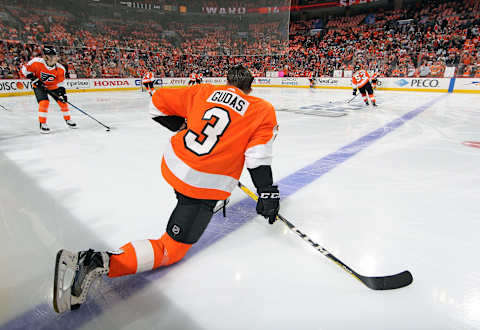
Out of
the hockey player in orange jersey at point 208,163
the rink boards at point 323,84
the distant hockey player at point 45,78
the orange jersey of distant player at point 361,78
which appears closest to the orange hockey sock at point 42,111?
the distant hockey player at point 45,78

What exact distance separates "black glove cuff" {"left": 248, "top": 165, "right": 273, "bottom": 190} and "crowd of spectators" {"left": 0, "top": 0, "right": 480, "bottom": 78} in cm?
608

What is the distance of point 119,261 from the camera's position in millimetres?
1254

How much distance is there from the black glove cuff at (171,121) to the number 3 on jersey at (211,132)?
0.38m

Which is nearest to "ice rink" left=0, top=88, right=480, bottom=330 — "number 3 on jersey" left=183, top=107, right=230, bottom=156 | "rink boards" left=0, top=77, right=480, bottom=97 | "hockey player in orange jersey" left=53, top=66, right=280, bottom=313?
"hockey player in orange jersey" left=53, top=66, right=280, bottom=313

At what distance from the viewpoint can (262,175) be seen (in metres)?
1.37

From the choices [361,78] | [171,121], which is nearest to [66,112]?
[171,121]

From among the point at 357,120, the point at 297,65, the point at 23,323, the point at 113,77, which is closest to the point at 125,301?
the point at 23,323

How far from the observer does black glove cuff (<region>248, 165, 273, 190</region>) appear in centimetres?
136

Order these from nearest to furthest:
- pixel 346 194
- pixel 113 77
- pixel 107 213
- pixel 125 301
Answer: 1. pixel 125 301
2. pixel 107 213
3. pixel 346 194
4. pixel 113 77

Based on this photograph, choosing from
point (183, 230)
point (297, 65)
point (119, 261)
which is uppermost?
point (297, 65)

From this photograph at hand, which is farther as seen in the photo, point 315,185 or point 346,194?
point 315,185

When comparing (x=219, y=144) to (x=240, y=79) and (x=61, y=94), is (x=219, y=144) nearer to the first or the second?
(x=240, y=79)

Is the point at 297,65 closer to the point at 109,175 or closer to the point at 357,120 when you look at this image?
the point at 357,120

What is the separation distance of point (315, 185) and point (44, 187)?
2389 millimetres
